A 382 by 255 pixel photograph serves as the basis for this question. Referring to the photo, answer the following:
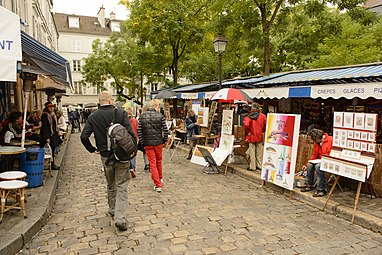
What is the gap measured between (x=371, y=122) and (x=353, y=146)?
0.49 meters

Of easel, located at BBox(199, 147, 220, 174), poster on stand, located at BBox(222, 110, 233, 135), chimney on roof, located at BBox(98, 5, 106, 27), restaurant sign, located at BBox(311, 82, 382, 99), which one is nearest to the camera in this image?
restaurant sign, located at BBox(311, 82, 382, 99)

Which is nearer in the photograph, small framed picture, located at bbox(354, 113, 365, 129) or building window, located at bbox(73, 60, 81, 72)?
small framed picture, located at bbox(354, 113, 365, 129)

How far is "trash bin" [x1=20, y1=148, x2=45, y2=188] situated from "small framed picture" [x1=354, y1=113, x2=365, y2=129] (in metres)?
5.75

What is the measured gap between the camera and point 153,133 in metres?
5.91

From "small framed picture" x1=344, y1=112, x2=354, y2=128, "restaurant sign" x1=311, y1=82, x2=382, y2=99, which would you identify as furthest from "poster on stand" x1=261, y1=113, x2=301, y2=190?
"restaurant sign" x1=311, y1=82, x2=382, y2=99

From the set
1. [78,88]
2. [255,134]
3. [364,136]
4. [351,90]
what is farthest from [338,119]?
[78,88]

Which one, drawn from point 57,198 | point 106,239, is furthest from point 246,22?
point 106,239

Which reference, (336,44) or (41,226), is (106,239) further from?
(336,44)

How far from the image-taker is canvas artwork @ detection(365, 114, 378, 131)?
455cm

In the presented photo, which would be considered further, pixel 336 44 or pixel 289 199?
pixel 336 44

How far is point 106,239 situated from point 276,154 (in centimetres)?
375

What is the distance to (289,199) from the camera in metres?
5.75

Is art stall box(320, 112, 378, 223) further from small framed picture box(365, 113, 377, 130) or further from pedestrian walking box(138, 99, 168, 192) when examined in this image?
pedestrian walking box(138, 99, 168, 192)

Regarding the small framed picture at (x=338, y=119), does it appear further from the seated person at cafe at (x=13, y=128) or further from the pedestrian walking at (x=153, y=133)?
the seated person at cafe at (x=13, y=128)
